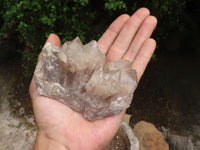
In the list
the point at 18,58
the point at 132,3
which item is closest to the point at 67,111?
the point at 132,3

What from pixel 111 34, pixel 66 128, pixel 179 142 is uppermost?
pixel 111 34

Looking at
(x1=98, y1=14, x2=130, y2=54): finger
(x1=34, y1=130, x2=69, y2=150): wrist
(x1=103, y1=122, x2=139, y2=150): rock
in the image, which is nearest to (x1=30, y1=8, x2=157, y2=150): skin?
(x1=34, y1=130, x2=69, y2=150): wrist

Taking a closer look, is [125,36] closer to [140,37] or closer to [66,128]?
[140,37]

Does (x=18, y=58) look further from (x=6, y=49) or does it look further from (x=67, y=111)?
(x=67, y=111)

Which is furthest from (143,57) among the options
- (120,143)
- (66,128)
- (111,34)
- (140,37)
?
(120,143)

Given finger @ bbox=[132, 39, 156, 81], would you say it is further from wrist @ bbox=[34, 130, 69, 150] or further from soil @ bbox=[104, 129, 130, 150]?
wrist @ bbox=[34, 130, 69, 150]

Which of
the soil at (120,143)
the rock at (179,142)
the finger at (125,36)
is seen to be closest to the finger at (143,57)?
the finger at (125,36)

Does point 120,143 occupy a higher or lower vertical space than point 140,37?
lower

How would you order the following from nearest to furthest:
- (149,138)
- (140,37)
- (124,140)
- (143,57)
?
(143,57) < (140,37) < (124,140) < (149,138)
